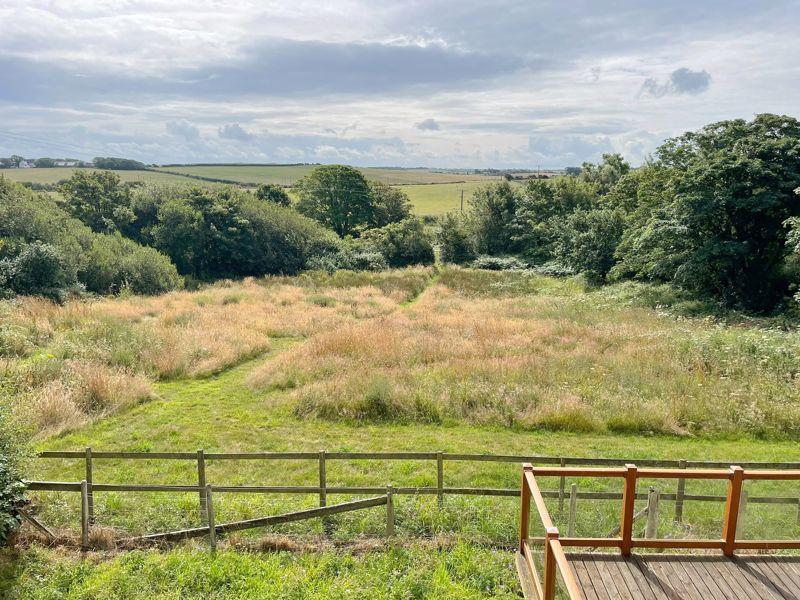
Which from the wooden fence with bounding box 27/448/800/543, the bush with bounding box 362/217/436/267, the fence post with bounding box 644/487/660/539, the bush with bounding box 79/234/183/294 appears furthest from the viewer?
the bush with bounding box 362/217/436/267

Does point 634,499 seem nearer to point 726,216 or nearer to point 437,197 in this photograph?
point 726,216

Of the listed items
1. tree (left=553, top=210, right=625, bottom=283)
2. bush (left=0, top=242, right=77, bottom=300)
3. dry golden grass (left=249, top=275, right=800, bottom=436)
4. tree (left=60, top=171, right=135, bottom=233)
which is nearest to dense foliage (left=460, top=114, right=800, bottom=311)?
tree (left=553, top=210, right=625, bottom=283)

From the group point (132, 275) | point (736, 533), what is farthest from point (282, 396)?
point (132, 275)

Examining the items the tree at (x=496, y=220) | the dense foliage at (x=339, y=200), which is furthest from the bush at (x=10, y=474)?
the dense foliage at (x=339, y=200)

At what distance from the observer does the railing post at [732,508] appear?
6074mm

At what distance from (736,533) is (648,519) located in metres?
1.11

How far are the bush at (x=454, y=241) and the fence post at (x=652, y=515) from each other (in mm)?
44038

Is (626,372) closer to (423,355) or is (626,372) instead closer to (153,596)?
(423,355)

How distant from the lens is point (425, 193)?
112 meters

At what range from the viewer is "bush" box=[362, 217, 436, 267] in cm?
4784

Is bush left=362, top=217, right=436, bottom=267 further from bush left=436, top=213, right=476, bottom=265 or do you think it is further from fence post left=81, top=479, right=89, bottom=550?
fence post left=81, top=479, right=89, bottom=550

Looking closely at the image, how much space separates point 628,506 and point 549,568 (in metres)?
1.48

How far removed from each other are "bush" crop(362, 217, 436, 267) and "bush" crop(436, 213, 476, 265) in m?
2.77

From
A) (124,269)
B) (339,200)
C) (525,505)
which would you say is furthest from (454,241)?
(525,505)
